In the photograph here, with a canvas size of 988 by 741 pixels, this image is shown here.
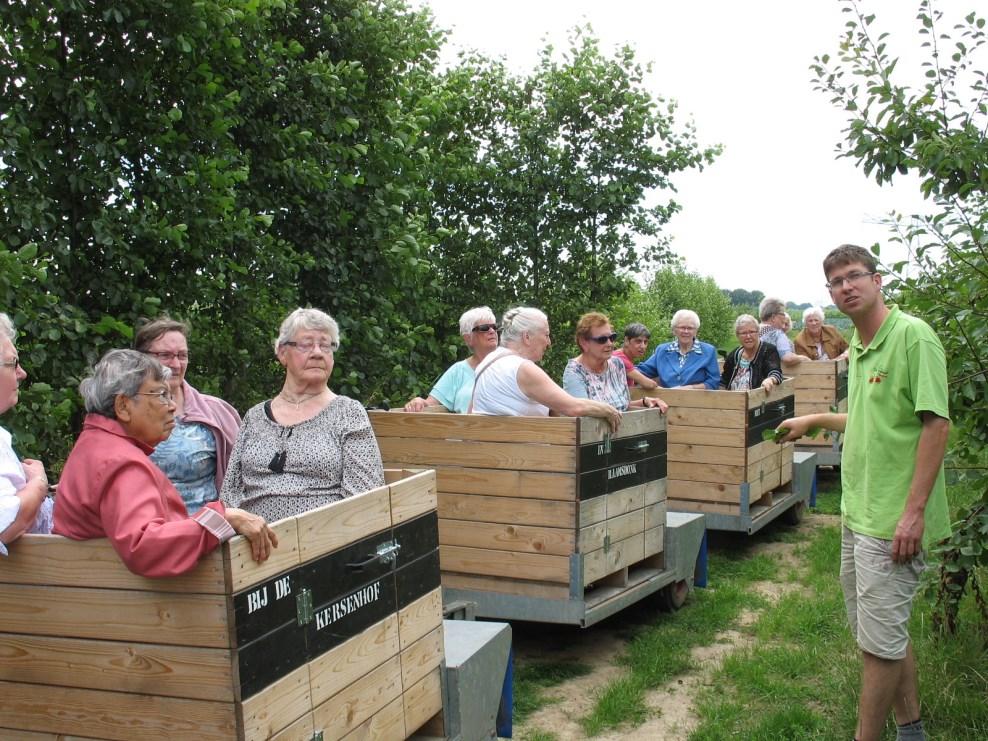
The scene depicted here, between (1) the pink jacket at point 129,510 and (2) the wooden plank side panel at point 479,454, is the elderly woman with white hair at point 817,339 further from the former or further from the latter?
(1) the pink jacket at point 129,510

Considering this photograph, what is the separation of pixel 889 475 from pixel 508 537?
2229 millimetres

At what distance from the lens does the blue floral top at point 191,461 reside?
158 inches

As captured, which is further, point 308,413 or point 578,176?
point 578,176

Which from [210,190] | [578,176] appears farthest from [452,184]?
[210,190]

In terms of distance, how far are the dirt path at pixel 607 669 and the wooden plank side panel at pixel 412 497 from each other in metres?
1.56

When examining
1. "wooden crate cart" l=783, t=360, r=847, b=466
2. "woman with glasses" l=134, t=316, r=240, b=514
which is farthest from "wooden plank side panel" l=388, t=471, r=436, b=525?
"wooden crate cart" l=783, t=360, r=847, b=466

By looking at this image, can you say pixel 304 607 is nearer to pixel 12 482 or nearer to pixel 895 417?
pixel 12 482

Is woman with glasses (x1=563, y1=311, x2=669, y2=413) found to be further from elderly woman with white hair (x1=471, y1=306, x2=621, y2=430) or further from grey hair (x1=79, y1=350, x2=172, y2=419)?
grey hair (x1=79, y1=350, x2=172, y2=419)

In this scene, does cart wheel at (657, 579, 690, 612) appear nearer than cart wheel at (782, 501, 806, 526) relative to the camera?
Yes

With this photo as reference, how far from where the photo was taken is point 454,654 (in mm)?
3785

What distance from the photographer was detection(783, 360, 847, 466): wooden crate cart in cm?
1050

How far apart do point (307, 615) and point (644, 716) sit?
2.44 meters

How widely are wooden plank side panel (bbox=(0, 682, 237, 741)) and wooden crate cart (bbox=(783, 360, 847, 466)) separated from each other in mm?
A: 8718

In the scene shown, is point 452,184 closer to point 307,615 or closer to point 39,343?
point 39,343
